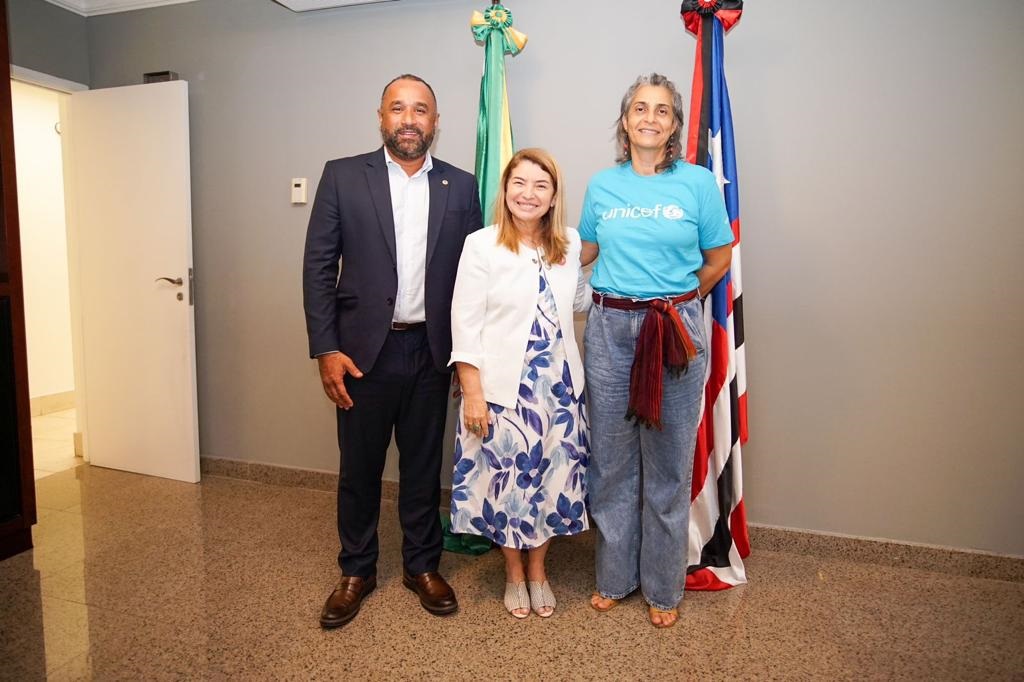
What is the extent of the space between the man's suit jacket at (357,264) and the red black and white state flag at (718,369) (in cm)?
99

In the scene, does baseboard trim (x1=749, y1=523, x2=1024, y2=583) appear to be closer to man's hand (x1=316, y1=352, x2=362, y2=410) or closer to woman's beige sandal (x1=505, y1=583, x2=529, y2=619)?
woman's beige sandal (x1=505, y1=583, x2=529, y2=619)

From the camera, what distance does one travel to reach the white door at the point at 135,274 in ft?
10.7

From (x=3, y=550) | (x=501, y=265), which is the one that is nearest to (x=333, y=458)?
(x=3, y=550)

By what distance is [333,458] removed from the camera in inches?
129

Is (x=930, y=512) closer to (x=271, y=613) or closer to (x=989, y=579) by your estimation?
(x=989, y=579)

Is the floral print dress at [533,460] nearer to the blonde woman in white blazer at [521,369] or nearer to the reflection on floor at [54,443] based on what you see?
the blonde woman in white blazer at [521,369]

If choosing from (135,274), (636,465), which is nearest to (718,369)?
(636,465)

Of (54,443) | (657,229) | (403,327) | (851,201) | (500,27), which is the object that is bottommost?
(54,443)

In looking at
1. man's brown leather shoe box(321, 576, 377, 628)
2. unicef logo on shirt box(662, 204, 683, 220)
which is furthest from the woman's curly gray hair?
man's brown leather shoe box(321, 576, 377, 628)

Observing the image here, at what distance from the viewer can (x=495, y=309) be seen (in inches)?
79.0

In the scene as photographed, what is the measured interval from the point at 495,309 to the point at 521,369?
0.65 ft

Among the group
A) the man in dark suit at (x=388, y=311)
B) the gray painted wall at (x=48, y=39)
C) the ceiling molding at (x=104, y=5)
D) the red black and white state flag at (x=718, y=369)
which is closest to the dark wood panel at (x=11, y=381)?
the gray painted wall at (x=48, y=39)

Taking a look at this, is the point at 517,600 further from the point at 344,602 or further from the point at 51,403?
the point at 51,403

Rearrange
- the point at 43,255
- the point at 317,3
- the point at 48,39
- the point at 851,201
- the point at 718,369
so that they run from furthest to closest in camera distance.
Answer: the point at 43,255, the point at 48,39, the point at 317,3, the point at 851,201, the point at 718,369
